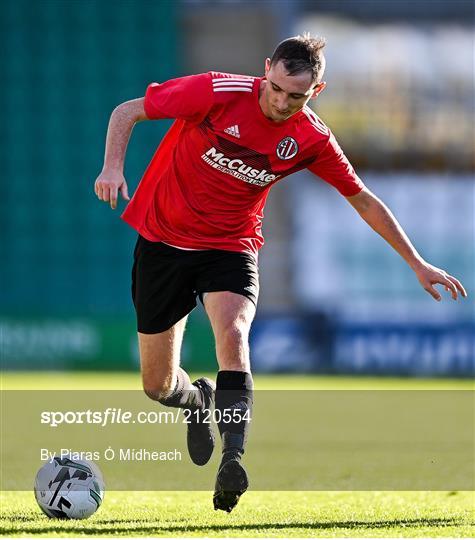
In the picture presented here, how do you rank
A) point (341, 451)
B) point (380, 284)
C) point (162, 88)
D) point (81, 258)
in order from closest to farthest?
1. point (162, 88)
2. point (341, 451)
3. point (81, 258)
4. point (380, 284)

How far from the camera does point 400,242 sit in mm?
6605

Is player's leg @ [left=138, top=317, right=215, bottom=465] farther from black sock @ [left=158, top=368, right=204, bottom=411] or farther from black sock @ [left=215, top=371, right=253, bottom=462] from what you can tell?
black sock @ [left=215, top=371, right=253, bottom=462]

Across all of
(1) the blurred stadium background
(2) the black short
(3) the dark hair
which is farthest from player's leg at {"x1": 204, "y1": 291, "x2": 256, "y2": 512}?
(1) the blurred stadium background

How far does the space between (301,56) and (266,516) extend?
7.51 ft

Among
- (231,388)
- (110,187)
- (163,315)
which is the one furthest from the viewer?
(163,315)

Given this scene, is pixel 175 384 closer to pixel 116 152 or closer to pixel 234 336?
pixel 234 336

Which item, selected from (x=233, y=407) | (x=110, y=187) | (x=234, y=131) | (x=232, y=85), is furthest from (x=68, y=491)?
(x=232, y=85)

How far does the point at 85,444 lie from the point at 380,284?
20.7 meters

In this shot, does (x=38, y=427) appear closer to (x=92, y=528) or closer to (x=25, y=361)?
(x=92, y=528)

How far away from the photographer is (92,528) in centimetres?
555

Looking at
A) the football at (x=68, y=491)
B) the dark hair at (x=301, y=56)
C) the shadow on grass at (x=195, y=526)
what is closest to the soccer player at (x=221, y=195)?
the dark hair at (x=301, y=56)

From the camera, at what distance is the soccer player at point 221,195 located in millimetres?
5922

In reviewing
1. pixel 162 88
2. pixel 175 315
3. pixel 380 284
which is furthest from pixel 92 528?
pixel 380 284

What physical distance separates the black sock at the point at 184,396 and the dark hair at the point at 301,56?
2.11 m
